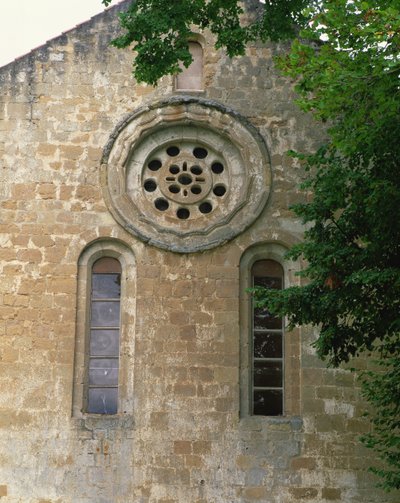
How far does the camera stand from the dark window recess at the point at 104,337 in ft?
49.2

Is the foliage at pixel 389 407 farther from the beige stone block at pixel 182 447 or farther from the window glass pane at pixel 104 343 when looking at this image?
the window glass pane at pixel 104 343

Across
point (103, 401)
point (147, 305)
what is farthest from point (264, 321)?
point (103, 401)

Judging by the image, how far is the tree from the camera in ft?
35.0

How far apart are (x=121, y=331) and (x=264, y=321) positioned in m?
2.03

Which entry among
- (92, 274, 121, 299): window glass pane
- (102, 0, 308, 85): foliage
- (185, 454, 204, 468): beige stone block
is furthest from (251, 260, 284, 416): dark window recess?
(102, 0, 308, 85): foliage

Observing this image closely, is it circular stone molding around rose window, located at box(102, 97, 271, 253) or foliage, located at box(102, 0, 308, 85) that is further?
circular stone molding around rose window, located at box(102, 97, 271, 253)

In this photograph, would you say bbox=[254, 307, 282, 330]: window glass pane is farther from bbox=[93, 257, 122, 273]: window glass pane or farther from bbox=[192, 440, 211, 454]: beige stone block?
bbox=[93, 257, 122, 273]: window glass pane

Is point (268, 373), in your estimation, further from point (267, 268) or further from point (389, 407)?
point (389, 407)

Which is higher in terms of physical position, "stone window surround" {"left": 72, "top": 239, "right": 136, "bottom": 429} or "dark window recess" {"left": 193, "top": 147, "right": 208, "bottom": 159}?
"dark window recess" {"left": 193, "top": 147, "right": 208, "bottom": 159}

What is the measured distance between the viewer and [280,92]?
52.3ft

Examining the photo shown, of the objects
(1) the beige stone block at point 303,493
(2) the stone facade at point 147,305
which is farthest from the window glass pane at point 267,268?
(1) the beige stone block at point 303,493

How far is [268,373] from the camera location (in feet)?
49.7

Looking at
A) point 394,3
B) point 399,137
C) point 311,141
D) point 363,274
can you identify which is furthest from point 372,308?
point 311,141

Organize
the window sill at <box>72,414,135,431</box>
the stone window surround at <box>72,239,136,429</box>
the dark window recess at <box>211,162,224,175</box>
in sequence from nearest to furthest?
the window sill at <box>72,414,135,431</box>
the stone window surround at <box>72,239,136,429</box>
the dark window recess at <box>211,162,224,175</box>
